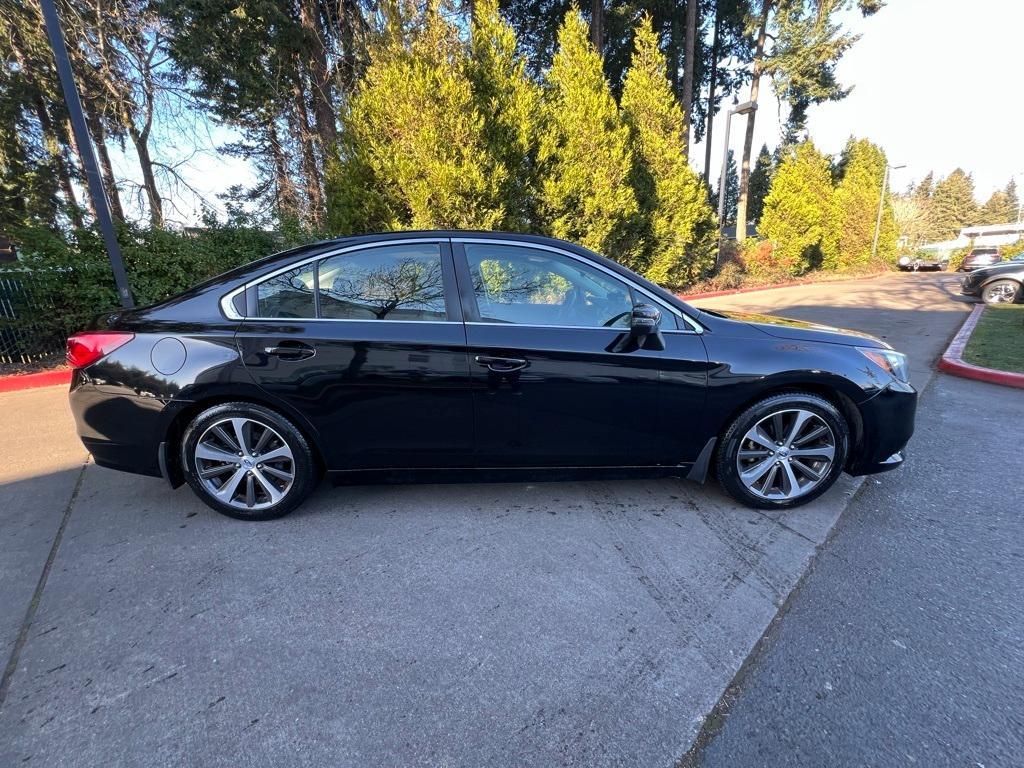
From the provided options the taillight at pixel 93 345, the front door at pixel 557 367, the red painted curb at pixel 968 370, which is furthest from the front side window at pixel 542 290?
the red painted curb at pixel 968 370

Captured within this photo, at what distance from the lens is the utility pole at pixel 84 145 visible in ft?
17.7

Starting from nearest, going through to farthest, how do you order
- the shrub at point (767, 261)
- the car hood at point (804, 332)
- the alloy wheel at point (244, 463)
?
the alloy wheel at point (244, 463) < the car hood at point (804, 332) < the shrub at point (767, 261)

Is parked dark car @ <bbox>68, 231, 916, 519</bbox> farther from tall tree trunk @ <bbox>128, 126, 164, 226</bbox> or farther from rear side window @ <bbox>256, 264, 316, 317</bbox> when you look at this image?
tall tree trunk @ <bbox>128, 126, 164, 226</bbox>

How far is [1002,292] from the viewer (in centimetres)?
1305

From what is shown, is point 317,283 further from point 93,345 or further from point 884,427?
point 884,427

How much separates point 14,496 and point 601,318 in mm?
4070

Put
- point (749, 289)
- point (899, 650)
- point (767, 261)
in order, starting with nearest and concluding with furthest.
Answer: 1. point (899, 650)
2. point (749, 289)
3. point (767, 261)

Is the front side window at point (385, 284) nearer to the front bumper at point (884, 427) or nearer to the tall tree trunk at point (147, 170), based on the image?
the front bumper at point (884, 427)

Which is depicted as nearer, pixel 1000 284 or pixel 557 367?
pixel 557 367

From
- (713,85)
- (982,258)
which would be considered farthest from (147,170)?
(982,258)

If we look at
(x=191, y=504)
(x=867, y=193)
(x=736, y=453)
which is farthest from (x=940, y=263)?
(x=191, y=504)

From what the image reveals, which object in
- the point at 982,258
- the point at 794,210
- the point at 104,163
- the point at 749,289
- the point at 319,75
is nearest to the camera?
the point at 319,75

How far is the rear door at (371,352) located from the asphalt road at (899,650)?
178 centimetres

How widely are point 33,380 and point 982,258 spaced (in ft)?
109
